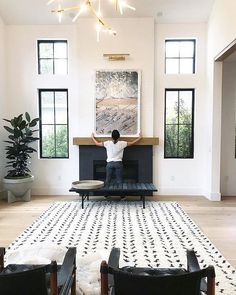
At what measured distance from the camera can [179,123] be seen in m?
6.48

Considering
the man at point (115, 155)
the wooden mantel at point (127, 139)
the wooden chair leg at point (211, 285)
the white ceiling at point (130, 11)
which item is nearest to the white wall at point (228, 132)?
the white ceiling at point (130, 11)

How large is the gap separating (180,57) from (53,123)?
10.5 feet

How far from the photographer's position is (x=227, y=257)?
3258mm

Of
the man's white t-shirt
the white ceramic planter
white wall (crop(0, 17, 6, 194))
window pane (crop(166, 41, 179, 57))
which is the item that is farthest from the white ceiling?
the white ceramic planter

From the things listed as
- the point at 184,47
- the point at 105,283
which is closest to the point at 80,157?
the point at 184,47

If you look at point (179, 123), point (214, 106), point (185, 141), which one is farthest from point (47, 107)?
point (214, 106)

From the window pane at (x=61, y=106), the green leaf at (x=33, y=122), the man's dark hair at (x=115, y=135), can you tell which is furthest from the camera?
the window pane at (x=61, y=106)

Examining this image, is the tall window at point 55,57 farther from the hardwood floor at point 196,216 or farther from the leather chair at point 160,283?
the leather chair at point 160,283

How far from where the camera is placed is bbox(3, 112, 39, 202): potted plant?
581 cm

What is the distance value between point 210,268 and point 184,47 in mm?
5799

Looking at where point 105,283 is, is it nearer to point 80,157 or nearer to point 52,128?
point 80,157

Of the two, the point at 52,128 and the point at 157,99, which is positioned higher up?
the point at 157,99

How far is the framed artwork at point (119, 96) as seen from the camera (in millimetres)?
6270

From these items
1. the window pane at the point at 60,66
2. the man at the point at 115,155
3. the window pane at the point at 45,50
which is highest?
the window pane at the point at 45,50
